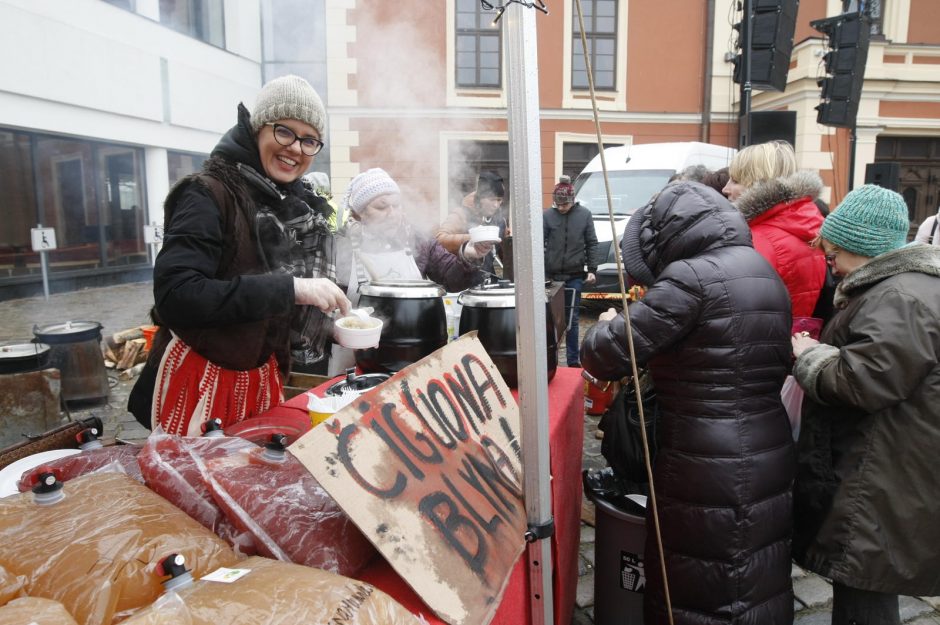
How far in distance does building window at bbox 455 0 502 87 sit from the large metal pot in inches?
145

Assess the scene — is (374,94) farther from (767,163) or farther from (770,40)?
(770,40)

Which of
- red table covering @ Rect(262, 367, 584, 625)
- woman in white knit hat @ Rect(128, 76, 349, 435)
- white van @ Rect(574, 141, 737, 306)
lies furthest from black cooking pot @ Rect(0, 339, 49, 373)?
white van @ Rect(574, 141, 737, 306)

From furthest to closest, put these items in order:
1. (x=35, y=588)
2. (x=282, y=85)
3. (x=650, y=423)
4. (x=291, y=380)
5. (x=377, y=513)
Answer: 1. (x=291, y=380)
2. (x=650, y=423)
3. (x=282, y=85)
4. (x=377, y=513)
5. (x=35, y=588)

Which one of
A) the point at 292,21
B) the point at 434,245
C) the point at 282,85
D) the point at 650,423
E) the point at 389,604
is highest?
the point at 292,21

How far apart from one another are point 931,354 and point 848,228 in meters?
0.47

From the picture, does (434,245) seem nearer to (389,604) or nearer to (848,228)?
(848,228)

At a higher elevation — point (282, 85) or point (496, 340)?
point (282, 85)

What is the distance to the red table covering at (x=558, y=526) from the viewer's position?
1001 mm

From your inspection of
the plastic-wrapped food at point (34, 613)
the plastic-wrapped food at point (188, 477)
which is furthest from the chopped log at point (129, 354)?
the plastic-wrapped food at point (34, 613)

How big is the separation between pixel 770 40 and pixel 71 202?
11216mm

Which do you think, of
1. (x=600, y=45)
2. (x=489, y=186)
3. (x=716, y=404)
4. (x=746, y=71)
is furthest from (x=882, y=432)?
(x=600, y=45)

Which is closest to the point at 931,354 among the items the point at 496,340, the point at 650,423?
the point at 650,423

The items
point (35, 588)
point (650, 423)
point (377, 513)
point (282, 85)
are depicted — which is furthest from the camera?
point (650, 423)

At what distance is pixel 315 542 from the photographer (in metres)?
0.96
